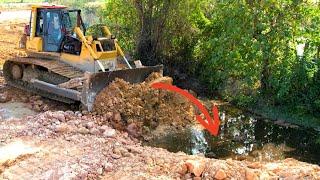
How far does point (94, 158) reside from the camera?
812 centimetres

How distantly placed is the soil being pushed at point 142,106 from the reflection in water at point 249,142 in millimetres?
505

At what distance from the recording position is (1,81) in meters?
13.8

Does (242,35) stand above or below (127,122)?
above

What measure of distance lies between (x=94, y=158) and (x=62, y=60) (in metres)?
5.05

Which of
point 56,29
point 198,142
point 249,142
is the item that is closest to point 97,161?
point 198,142

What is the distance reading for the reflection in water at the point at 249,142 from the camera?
1038 cm

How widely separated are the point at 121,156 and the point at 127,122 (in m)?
2.69

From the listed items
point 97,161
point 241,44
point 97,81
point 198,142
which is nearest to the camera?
Answer: point 97,161

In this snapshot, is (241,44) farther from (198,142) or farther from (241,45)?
(198,142)

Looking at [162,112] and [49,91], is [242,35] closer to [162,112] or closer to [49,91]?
[162,112]

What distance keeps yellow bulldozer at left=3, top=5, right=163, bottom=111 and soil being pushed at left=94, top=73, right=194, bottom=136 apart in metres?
0.37

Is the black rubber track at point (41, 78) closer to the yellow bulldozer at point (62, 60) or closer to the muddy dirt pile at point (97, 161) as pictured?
the yellow bulldozer at point (62, 60)

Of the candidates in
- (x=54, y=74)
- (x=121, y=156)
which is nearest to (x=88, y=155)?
(x=121, y=156)

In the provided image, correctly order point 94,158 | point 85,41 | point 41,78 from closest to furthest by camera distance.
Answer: point 94,158
point 85,41
point 41,78
